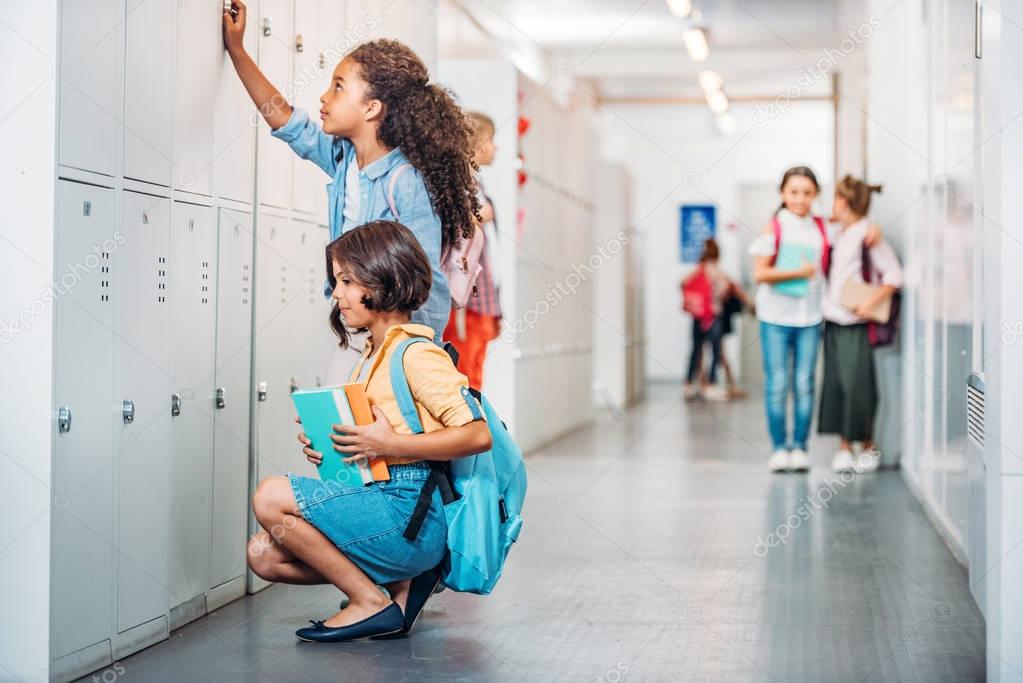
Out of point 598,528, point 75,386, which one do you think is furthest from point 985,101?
point 598,528

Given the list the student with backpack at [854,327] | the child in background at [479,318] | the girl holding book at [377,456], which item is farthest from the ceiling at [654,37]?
the girl holding book at [377,456]

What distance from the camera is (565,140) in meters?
8.80

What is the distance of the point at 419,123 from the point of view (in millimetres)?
3314

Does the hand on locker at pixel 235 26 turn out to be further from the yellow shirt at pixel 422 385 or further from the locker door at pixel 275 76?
the yellow shirt at pixel 422 385

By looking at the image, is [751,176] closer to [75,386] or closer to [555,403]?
[555,403]

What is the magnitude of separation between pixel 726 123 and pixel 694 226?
2.38 m

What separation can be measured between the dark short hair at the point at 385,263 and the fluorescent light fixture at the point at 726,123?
12211 millimetres

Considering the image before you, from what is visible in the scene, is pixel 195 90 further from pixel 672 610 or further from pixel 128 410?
pixel 672 610

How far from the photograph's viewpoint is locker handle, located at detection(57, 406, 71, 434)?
261cm

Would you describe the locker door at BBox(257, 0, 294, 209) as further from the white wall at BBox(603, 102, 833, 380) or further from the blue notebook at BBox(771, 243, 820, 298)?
the white wall at BBox(603, 102, 833, 380)

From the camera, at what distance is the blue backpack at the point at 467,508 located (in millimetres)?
2932

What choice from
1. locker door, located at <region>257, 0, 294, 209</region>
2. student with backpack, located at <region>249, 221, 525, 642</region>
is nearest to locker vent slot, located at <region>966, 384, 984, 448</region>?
student with backpack, located at <region>249, 221, 525, 642</region>

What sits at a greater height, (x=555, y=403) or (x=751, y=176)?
(x=751, y=176)

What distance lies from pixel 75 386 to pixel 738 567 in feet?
7.17
